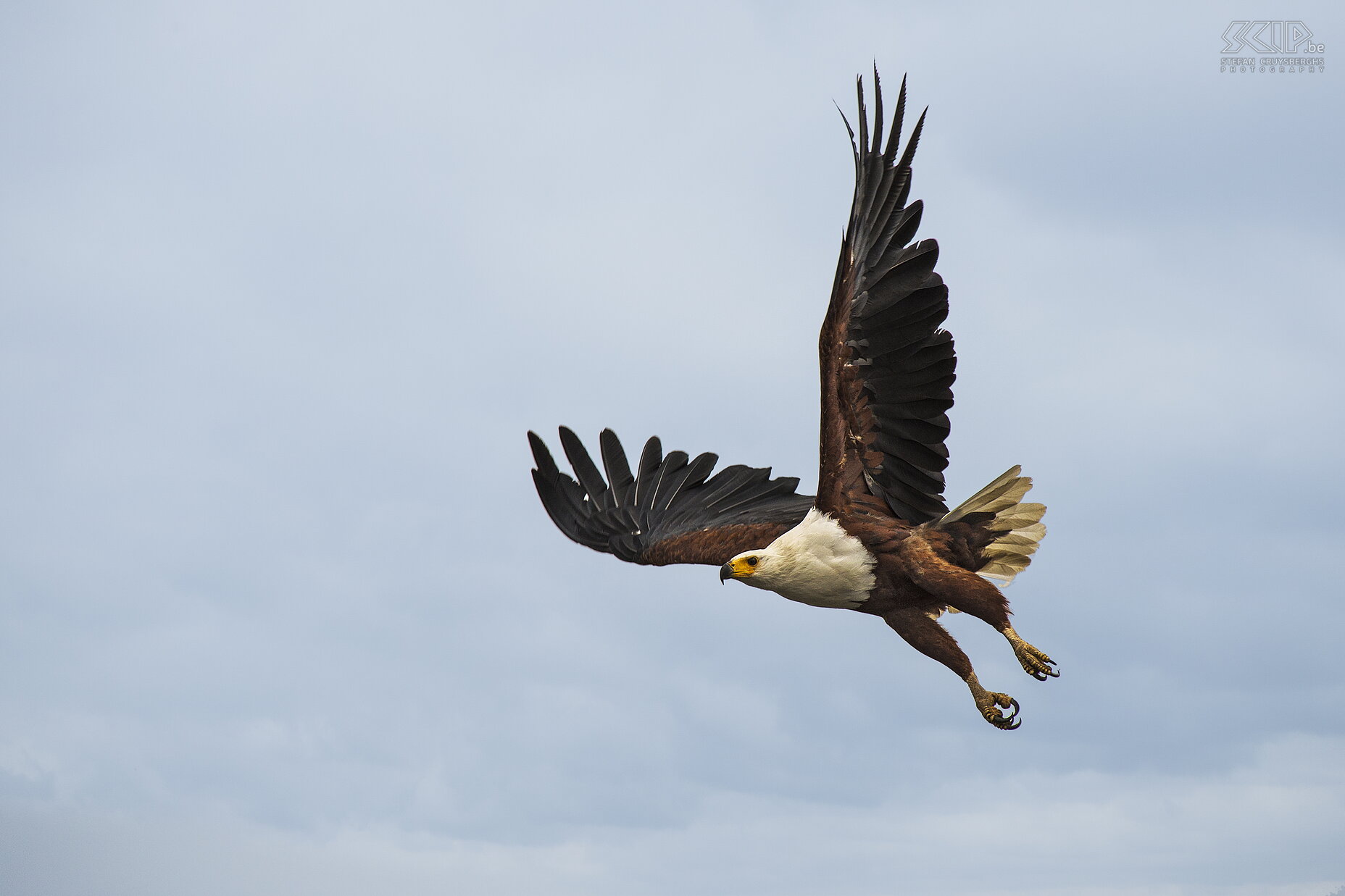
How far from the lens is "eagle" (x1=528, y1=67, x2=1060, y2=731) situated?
31.7 ft

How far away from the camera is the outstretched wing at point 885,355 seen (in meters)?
→ 9.62

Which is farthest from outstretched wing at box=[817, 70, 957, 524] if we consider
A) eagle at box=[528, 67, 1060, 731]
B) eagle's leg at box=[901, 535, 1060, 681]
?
eagle's leg at box=[901, 535, 1060, 681]

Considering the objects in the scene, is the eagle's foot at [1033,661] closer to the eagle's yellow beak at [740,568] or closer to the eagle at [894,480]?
the eagle at [894,480]

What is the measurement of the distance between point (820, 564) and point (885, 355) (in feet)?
5.71

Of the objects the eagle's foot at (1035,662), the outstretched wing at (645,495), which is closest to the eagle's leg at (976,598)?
the eagle's foot at (1035,662)

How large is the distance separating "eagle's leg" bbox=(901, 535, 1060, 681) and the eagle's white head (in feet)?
1.58

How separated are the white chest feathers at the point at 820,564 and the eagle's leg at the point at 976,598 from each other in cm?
47

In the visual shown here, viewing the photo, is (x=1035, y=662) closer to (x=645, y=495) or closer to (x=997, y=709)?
(x=997, y=709)

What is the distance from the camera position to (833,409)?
10.1m

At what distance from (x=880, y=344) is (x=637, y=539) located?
14.1ft

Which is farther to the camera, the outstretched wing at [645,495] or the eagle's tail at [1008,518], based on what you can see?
the outstretched wing at [645,495]

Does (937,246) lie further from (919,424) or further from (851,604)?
(851,604)

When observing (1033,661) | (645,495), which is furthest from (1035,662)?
(645,495)

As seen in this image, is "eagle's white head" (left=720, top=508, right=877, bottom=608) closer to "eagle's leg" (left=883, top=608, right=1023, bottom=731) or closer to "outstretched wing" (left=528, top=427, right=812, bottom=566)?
"eagle's leg" (left=883, top=608, right=1023, bottom=731)
